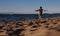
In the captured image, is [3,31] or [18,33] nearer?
[18,33]

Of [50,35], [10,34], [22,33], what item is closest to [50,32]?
[50,35]

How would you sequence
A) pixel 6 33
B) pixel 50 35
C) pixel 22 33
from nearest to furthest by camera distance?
pixel 50 35 → pixel 22 33 → pixel 6 33

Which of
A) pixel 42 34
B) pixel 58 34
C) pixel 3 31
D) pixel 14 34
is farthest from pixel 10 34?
pixel 58 34

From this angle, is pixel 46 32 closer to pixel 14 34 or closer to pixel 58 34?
pixel 58 34

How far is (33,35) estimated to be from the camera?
31.1 feet

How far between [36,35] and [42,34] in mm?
302

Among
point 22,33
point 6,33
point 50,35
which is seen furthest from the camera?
point 6,33

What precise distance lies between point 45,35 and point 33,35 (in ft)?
2.28

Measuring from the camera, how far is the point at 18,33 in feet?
35.5

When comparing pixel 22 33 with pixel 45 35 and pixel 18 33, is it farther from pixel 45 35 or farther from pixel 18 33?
pixel 45 35

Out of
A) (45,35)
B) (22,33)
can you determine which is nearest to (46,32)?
(45,35)

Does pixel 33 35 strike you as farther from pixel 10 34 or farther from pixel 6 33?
pixel 6 33

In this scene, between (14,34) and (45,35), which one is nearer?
(45,35)

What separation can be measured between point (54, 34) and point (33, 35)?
105 cm
